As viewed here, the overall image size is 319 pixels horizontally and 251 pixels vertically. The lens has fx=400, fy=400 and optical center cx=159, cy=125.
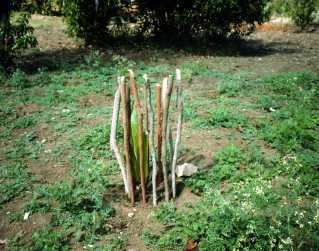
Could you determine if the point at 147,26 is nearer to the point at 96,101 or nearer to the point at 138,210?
the point at 96,101

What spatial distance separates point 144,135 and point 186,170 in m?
0.67

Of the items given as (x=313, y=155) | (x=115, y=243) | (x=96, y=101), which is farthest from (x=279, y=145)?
(x=96, y=101)

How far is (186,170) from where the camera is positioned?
4203 mm

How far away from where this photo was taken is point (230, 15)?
9.23 m

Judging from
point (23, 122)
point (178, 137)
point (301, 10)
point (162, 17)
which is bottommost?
point (23, 122)

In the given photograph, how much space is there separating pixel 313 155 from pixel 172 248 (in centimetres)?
224

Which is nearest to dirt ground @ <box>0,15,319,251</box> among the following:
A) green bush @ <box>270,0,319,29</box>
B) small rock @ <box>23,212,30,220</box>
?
small rock @ <box>23,212,30,220</box>

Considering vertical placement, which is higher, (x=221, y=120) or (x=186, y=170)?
(x=221, y=120)

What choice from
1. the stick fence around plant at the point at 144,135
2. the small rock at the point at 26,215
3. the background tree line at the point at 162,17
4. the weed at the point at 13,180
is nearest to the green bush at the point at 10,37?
the background tree line at the point at 162,17

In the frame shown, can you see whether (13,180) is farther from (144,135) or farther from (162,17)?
(162,17)

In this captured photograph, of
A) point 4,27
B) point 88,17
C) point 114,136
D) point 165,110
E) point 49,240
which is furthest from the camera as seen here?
point 88,17

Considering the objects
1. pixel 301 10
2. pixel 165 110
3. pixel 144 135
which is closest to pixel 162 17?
pixel 301 10

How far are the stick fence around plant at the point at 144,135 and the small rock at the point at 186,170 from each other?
16 centimetres

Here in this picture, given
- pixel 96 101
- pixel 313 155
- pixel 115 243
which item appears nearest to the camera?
pixel 115 243
